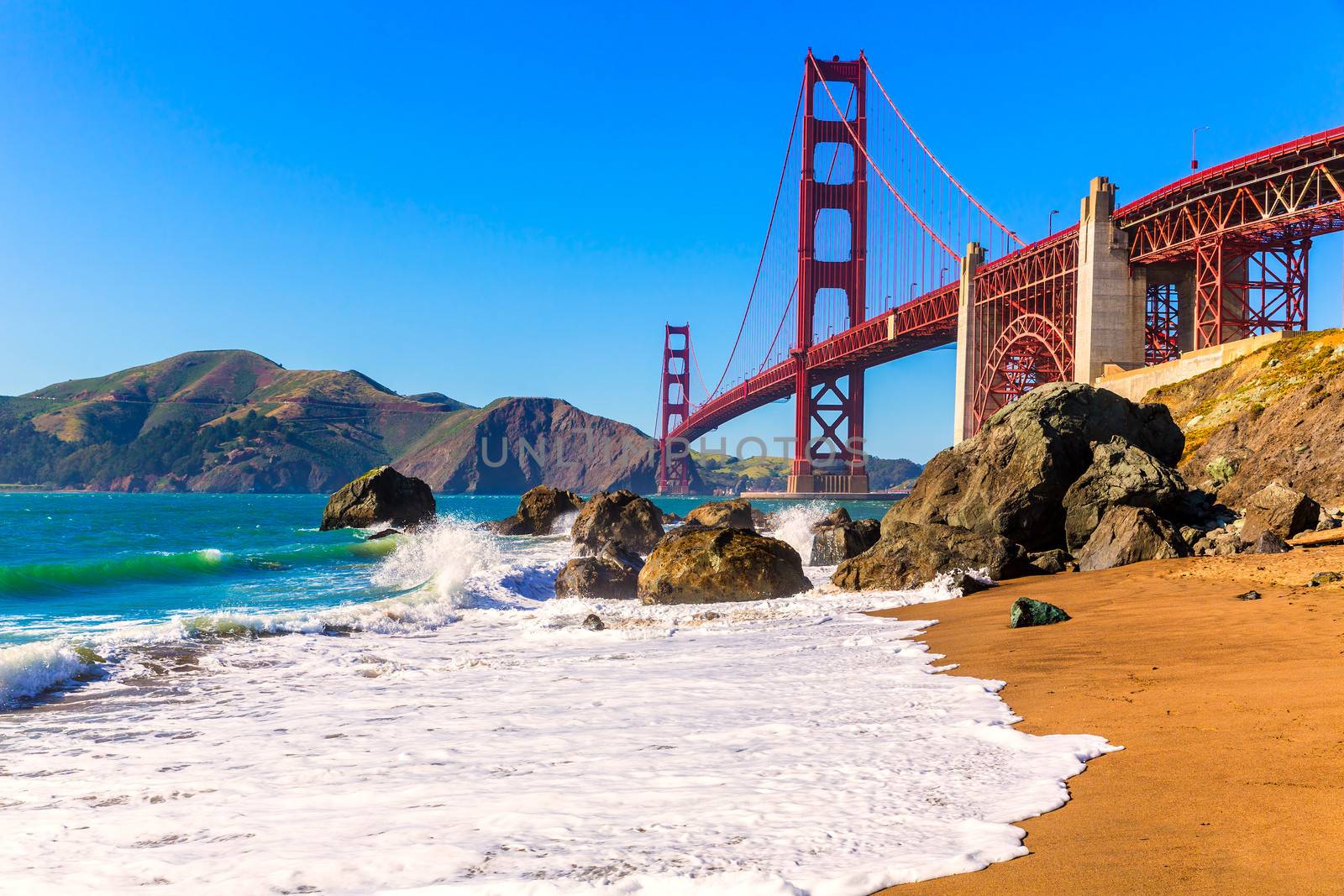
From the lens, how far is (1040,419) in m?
14.3

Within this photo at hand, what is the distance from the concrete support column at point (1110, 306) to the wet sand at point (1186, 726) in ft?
86.6

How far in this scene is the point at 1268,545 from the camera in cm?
1059

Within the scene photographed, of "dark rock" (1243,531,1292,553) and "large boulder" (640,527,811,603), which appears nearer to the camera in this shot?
"dark rock" (1243,531,1292,553)

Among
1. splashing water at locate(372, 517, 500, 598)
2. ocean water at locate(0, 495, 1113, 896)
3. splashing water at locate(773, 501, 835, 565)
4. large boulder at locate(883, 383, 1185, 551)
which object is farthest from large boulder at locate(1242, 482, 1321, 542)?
splashing water at locate(372, 517, 500, 598)

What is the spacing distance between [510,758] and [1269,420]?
60.2 feet

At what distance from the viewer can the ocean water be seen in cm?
316

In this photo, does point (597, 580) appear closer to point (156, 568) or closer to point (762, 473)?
point (156, 568)

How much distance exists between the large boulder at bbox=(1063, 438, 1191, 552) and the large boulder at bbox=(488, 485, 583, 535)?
22073 millimetres

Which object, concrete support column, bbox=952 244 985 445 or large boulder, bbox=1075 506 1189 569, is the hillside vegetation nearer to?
concrete support column, bbox=952 244 985 445

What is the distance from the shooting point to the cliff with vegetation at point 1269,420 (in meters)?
15.3

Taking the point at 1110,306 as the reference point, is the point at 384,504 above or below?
below

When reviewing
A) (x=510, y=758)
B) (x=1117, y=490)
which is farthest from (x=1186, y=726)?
(x=1117, y=490)

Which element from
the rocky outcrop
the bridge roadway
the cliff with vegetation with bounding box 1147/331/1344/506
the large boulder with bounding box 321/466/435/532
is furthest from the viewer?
the rocky outcrop

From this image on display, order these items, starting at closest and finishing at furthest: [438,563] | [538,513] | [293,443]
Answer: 1. [438,563]
2. [538,513]
3. [293,443]
